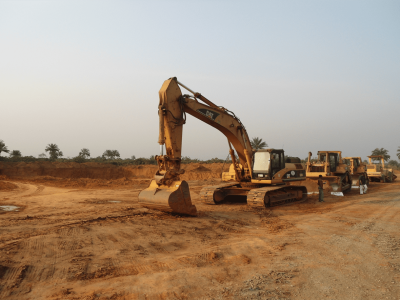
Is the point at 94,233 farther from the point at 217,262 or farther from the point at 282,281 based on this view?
the point at 282,281

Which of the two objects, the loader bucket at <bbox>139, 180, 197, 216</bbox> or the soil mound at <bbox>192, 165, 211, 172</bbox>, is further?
the soil mound at <bbox>192, 165, 211, 172</bbox>

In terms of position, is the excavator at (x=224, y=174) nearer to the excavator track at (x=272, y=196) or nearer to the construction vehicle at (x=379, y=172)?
the excavator track at (x=272, y=196)

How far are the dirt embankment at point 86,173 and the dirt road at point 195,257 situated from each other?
15034 mm

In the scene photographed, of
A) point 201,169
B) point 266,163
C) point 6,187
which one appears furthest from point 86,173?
point 266,163

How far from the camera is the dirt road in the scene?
13.5 feet

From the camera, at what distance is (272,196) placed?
12320 millimetres

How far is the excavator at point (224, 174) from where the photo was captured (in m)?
8.95

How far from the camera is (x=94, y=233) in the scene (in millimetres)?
7125

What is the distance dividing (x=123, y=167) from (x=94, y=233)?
26.5 metres

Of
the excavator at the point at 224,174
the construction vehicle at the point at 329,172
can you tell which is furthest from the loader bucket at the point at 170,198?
the construction vehicle at the point at 329,172

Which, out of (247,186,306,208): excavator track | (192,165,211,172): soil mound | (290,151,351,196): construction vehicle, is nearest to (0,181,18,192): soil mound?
(247,186,306,208): excavator track

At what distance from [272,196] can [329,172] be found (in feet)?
23.0

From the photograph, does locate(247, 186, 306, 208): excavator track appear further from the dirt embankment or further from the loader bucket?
the dirt embankment

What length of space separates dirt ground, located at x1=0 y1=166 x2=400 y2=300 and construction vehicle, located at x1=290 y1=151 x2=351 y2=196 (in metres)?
7.71
